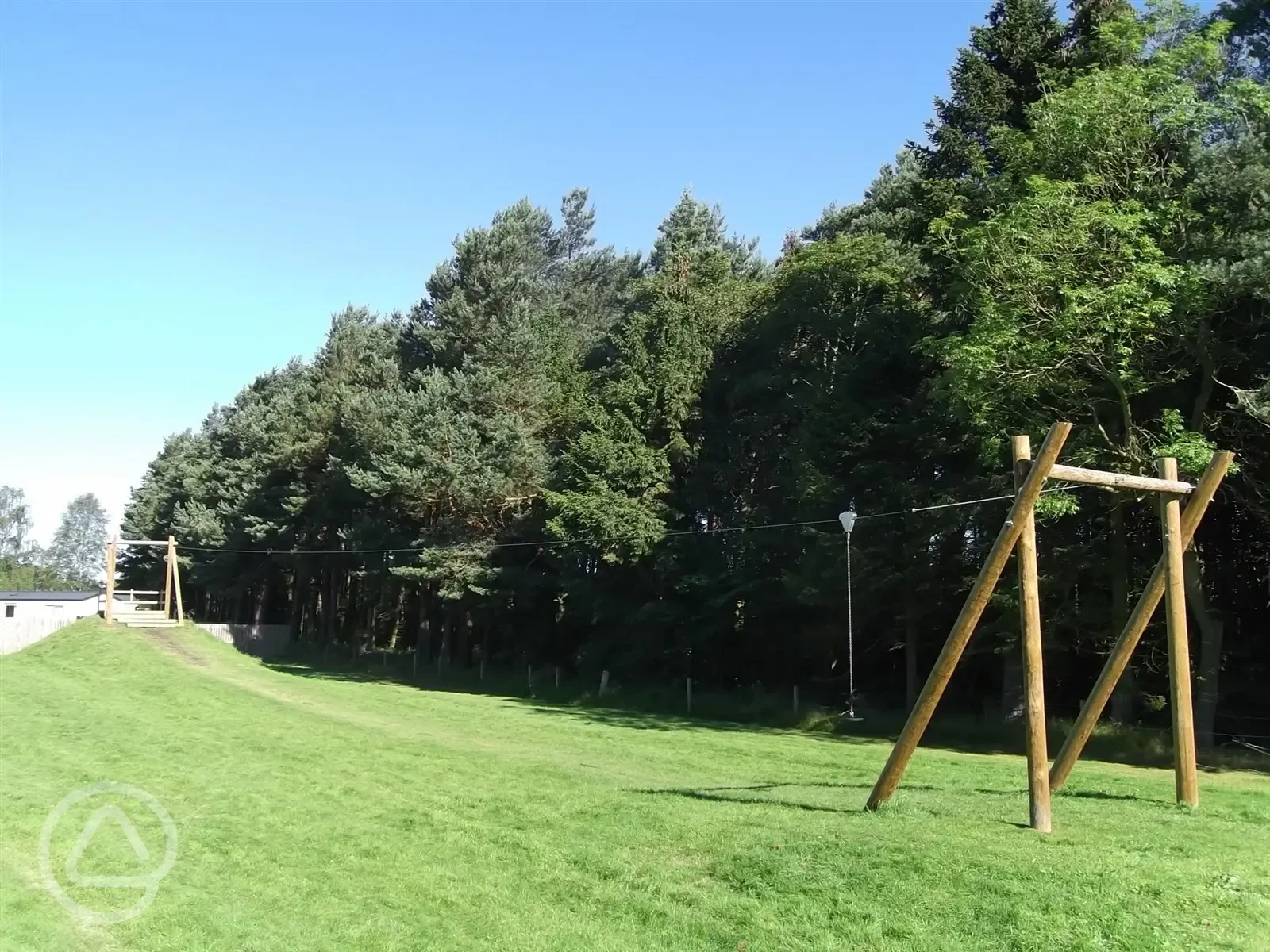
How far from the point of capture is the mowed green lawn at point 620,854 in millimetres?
6652

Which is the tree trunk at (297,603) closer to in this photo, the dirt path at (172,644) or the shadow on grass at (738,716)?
the shadow on grass at (738,716)

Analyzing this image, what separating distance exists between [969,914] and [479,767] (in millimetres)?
10481

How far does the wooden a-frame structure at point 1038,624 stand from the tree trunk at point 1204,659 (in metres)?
11.4

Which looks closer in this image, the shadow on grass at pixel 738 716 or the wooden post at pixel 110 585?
the shadow on grass at pixel 738 716

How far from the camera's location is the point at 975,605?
930 centimetres

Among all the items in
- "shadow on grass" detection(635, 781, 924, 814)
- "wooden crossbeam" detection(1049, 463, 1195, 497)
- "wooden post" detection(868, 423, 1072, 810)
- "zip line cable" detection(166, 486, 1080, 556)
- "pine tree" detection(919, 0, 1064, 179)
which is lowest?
"shadow on grass" detection(635, 781, 924, 814)

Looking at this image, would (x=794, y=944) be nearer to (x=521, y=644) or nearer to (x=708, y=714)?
(x=708, y=714)

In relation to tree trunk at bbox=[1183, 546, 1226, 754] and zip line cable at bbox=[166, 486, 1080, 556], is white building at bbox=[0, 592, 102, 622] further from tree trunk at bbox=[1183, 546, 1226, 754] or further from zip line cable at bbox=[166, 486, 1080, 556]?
tree trunk at bbox=[1183, 546, 1226, 754]

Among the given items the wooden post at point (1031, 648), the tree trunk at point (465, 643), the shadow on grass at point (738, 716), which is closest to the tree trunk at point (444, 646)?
the shadow on grass at point (738, 716)

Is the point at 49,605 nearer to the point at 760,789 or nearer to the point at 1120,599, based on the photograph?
the point at 1120,599

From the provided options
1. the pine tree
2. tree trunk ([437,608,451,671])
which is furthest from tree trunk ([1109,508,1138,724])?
tree trunk ([437,608,451,671])

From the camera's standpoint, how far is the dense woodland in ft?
68.1

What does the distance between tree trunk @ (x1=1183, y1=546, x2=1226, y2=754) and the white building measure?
52606mm

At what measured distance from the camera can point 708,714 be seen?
102 ft
